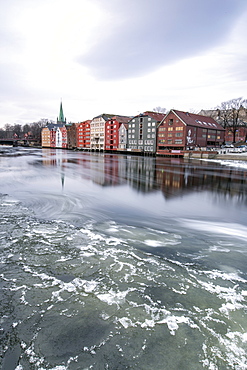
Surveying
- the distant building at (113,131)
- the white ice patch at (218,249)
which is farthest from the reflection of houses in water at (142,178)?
the distant building at (113,131)

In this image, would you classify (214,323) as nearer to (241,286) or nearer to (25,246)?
(241,286)

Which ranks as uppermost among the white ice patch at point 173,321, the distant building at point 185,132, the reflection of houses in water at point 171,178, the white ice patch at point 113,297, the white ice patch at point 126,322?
the distant building at point 185,132

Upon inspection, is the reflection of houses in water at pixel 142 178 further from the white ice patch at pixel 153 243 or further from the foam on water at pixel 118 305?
the foam on water at pixel 118 305

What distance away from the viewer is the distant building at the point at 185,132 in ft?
207

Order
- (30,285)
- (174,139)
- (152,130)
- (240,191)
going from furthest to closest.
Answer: (152,130), (174,139), (240,191), (30,285)

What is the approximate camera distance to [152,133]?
2948 inches

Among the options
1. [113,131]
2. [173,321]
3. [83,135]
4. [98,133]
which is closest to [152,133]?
[113,131]

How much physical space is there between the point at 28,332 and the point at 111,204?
8161mm

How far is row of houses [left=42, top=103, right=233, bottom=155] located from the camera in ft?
211

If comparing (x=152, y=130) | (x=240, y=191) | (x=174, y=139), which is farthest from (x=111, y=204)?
(x=152, y=130)

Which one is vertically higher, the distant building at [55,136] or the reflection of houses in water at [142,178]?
the distant building at [55,136]

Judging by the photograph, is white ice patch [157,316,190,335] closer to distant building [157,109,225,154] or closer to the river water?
the river water

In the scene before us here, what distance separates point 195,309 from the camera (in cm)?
416

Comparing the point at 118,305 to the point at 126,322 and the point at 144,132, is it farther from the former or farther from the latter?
the point at 144,132
